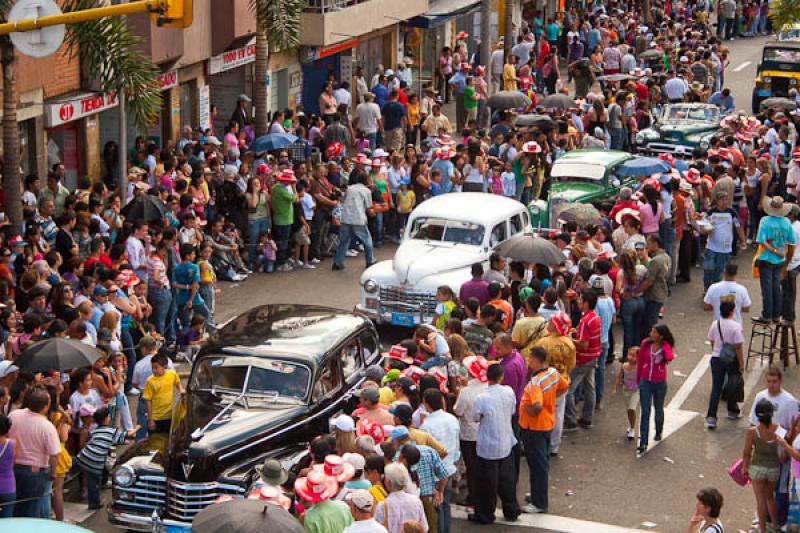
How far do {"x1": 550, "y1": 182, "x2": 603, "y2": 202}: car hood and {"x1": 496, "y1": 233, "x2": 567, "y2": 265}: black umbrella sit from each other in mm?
6068

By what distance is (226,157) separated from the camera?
2689 centimetres

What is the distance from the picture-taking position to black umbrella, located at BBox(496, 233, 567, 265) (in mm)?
19141

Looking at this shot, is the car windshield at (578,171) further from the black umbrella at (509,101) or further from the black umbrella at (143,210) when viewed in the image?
the black umbrella at (143,210)

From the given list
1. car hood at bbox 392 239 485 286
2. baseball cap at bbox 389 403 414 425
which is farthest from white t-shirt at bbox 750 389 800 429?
car hood at bbox 392 239 485 286

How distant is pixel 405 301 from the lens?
20.2 m

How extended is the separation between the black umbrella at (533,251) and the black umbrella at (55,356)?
21.5 feet

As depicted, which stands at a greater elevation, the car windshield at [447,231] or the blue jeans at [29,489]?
the car windshield at [447,231]

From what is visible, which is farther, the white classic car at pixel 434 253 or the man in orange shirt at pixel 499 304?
the white classic car at pixel 434 253

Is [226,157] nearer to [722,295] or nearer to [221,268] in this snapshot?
[221,268]

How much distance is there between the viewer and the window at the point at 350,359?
50.5ft

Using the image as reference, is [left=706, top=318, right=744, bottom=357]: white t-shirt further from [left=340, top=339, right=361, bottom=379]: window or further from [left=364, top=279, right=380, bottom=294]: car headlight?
[left=364, top=279, right=380, bottom=294]: car headlight

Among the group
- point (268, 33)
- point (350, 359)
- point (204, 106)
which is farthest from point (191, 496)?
point (204, 106)

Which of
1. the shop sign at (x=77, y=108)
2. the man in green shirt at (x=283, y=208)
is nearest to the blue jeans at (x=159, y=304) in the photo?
the man in green shirt at (x=283, y=208)

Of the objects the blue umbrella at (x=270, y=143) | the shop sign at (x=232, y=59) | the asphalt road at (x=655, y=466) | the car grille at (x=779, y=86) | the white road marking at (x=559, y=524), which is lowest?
the white road marking at (x=559, y=524)
